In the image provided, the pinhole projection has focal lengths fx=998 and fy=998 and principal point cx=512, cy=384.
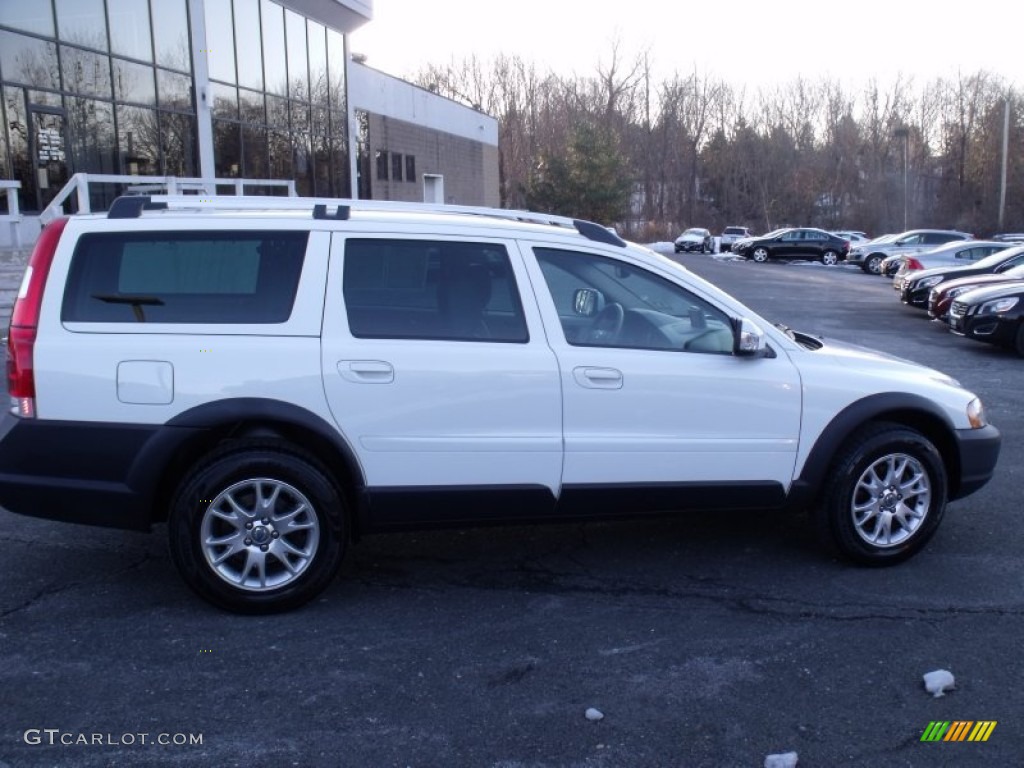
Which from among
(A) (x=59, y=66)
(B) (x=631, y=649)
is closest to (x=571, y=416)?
(B) (x=631, y=649)

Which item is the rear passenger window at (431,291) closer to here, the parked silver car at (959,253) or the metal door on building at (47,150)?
the metal door on building at (47,150)

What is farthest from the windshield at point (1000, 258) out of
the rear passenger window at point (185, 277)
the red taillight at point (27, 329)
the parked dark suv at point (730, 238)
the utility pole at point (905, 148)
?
the utility pole at point (905, 148)

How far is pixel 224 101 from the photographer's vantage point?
908 inches

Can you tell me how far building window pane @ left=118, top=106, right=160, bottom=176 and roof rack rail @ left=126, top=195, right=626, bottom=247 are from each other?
16.3 m

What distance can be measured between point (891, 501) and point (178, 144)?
19688 mm

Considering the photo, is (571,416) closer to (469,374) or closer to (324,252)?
(469,374)

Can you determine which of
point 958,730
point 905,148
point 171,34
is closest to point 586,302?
point 958,730

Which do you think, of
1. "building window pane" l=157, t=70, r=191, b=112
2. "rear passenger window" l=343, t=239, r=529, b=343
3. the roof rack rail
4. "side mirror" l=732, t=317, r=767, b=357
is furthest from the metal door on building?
"side mirror" l=732, t=317, r=767, b=357

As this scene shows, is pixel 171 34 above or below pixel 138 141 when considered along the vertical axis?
above

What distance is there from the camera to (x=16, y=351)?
4324 mm

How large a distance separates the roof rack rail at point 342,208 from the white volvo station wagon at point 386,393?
26 mm

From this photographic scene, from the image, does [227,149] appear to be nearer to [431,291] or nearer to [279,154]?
[279,154]
